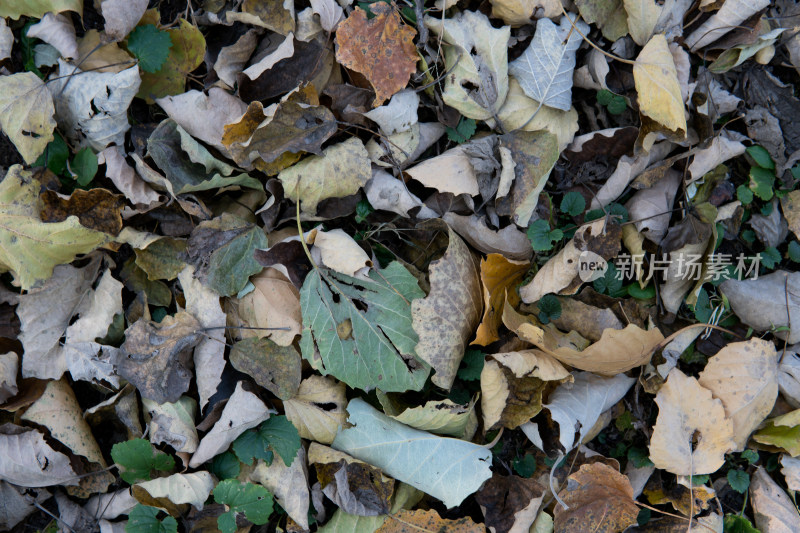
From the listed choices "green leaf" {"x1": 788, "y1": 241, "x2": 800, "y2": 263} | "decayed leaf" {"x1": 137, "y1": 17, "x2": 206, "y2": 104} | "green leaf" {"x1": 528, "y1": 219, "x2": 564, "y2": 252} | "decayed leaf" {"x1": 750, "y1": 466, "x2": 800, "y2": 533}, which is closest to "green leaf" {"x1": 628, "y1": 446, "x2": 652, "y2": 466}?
"decayed leaf" {"x1": 750, "y1": 466, "x2": 800, "y2": 533}

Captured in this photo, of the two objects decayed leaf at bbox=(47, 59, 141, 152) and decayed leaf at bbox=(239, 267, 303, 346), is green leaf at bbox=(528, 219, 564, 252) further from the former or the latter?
decayed leaf at bbox=(47, 59, 141, 152)

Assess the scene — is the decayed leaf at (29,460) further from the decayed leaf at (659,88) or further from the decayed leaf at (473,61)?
the decayed leaf at (659,88)

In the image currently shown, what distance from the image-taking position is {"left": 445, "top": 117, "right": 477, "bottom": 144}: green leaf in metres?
2.38

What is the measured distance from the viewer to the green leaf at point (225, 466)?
2268 mm

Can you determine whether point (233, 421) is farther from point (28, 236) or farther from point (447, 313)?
point (28, 236)

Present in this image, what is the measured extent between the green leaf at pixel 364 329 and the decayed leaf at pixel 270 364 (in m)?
0.10

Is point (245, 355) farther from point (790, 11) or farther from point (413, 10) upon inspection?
point (790, 11)

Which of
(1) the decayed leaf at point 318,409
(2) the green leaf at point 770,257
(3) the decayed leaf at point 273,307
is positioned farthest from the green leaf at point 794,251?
(3) the decayed leaf at point 273,307

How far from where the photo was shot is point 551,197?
2.46 metres

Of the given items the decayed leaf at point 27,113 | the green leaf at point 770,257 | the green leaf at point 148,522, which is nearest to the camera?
the green leaf at point 148,522

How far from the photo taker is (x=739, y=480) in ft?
7.85

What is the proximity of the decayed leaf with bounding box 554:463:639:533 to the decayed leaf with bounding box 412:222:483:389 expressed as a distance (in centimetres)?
62

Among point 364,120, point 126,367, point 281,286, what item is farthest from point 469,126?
point 126,367

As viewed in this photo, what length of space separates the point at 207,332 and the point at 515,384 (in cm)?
121
